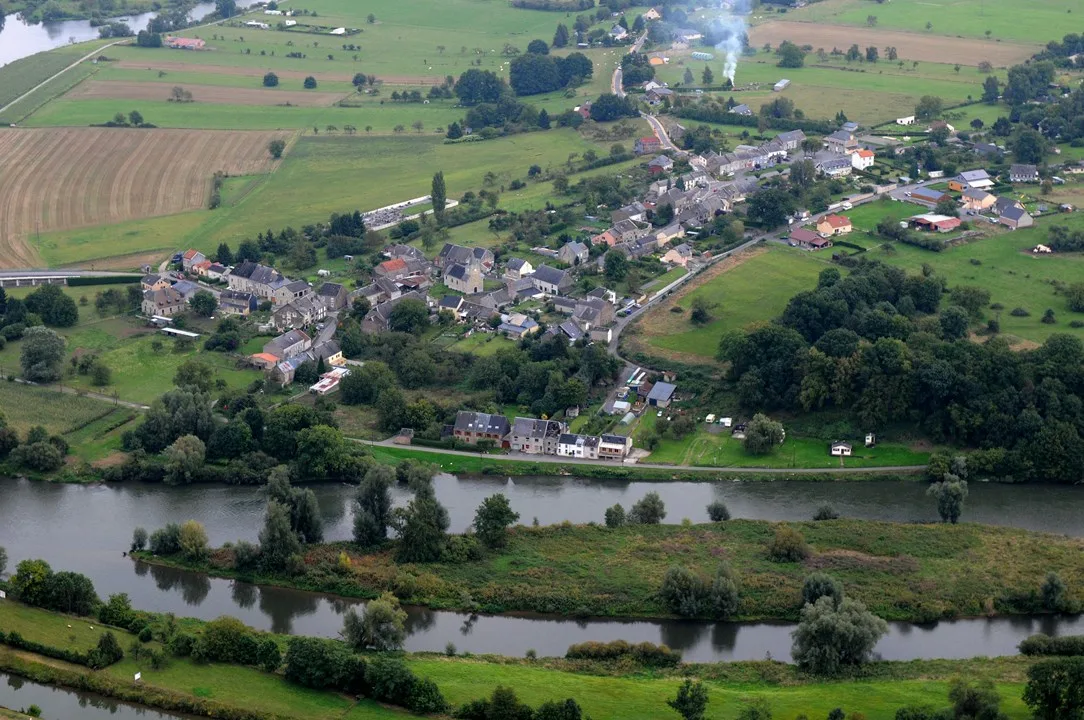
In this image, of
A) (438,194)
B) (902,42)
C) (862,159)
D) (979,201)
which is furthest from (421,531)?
(902,42)

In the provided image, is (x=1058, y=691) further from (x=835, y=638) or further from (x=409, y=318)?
(x=409, y=318)

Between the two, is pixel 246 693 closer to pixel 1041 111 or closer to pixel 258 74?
pixel 1041 111

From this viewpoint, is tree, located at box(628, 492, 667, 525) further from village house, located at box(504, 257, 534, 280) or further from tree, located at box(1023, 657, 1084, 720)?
village house, located at box(504, 257, 534, 280)

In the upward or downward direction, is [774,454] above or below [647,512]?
below

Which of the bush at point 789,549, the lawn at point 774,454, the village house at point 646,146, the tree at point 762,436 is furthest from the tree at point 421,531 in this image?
the village house at point 646,146

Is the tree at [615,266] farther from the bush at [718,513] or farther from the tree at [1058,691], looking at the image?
the tree at [1058,691]

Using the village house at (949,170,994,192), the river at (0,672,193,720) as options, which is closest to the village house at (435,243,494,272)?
the village house at (949,170,994,192)

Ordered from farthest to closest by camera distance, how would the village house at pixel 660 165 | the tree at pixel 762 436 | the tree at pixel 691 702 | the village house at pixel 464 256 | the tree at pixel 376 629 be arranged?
the village house at pixel 660 165, the village house at pixel 464 256, the tree at pixel 762 436, the tree at pixel 376 629, the tree at pixel 691 702
